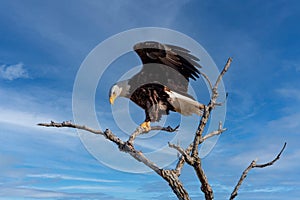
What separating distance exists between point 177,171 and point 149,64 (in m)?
3.43

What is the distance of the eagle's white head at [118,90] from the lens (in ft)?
28.1

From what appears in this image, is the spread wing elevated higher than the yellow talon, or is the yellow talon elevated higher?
the spread wing

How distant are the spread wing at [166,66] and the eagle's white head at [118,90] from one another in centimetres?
20

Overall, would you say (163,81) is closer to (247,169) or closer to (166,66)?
(166,66)

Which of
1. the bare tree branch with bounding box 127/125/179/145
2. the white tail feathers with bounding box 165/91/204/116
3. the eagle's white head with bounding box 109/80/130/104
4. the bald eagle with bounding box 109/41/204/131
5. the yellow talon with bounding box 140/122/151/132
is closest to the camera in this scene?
the bare tree branch with bounding box 127/125/179/145

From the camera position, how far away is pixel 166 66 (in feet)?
26.0

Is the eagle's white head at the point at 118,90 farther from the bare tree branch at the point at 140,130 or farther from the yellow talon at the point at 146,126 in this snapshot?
the bare tree branch at the point at 140,130

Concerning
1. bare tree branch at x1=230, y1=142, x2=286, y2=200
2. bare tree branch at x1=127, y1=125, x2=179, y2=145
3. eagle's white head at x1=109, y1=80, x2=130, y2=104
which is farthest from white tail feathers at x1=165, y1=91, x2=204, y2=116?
bare tree branch at x1=230, y1=142, x2=286, y2=200

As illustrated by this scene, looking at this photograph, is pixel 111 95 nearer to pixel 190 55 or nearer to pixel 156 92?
pixel 156 92

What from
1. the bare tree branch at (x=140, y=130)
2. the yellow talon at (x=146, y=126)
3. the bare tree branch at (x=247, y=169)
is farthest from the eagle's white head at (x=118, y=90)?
the bare tree branch at (x=247, y=169)

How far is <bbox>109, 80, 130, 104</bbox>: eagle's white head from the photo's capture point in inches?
337

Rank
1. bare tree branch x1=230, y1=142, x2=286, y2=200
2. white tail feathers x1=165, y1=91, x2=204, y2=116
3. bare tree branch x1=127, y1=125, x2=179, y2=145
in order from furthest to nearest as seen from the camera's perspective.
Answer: white tail feathers x1=165, y1=91, x2=204, y2=116 → bare tree branch x1=127, y1=125, x2=179, y2=145 → bare tree branch x1=230, y1=142, x2=286, y2=200

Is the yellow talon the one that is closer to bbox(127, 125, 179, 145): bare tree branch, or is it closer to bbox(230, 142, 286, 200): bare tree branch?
bbox(127, 125, 179, 145): bare tree branch

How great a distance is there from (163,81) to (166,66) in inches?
14.9
